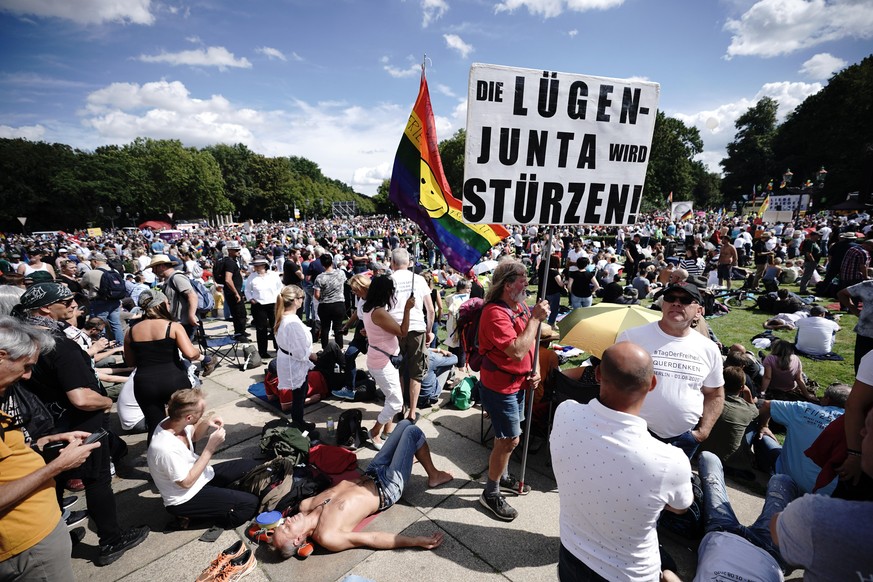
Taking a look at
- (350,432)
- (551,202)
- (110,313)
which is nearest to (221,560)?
(350,432)

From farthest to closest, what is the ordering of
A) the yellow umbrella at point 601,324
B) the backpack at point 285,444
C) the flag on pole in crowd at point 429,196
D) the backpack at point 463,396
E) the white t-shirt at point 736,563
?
the backpack at point 463,396 < the yellow umbrella at point 601,324 < the flag on pole in crowd at point 429,196 < the backpack at point 285,444 < the white t-shirt at point 736,563

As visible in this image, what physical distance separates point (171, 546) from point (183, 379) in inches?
54.4

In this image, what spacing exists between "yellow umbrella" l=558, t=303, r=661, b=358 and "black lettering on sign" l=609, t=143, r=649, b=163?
1900mm

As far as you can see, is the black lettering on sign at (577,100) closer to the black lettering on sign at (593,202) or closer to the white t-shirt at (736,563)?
the black lettering on sign at (593,202)

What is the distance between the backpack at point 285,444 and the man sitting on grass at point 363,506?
28.5 inches

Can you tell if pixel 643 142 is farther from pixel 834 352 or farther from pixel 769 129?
pixel 769 129

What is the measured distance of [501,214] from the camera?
9.46 ft

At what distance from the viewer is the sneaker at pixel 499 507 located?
123 inches

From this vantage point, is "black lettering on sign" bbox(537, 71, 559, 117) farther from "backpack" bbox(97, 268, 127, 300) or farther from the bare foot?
"backpack" bbox(97, 268, 127, 300)

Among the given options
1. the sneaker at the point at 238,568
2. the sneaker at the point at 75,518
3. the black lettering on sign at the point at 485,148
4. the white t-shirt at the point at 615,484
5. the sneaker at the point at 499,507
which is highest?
the black lettering on sign at the point at 485,148

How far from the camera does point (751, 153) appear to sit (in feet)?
201

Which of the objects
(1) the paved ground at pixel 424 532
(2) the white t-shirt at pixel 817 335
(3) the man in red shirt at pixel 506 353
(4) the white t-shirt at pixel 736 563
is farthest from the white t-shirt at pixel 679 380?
(2) the white t-shirt at pixel 817 335

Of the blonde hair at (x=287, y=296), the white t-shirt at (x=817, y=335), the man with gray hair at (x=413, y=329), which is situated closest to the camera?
the blonde hair at (x=287, y=296)

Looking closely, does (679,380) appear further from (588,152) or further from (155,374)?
(155,374)
